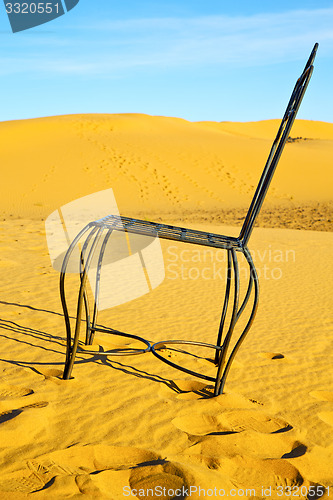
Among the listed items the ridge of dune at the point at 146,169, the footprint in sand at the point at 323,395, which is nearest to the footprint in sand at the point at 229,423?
the footprint in sand at the point at 323,395

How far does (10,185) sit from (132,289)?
1654 centimetres

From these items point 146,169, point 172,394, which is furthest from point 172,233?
point 146,169

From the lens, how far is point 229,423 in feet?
8.96

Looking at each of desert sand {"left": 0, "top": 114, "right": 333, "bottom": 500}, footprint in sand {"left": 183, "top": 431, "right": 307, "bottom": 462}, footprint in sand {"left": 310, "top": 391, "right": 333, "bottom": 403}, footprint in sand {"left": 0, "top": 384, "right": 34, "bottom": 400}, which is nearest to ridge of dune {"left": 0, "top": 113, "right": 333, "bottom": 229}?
desert sand {"left": 0, "top": 114, "right": 333, "bottom": 500}

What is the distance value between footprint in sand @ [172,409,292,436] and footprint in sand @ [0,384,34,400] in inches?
38.3

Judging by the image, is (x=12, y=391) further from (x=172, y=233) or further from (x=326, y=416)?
(x=326, y=416)

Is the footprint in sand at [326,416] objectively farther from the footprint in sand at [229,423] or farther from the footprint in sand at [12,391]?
the footprint in sand at [12,391]

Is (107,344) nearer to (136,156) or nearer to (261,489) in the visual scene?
(261,489)

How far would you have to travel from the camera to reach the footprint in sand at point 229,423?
8.68 ft

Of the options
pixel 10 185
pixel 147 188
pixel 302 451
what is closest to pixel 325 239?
pixel 302 451

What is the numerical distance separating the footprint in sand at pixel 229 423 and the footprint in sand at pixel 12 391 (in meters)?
0.97

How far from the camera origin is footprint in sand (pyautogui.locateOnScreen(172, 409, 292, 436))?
265 cm

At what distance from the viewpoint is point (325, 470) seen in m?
2.32

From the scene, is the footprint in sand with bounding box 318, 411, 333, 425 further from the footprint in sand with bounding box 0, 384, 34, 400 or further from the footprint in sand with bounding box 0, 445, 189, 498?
the footprint in sand with bounding box 0, 384, 34, 400
